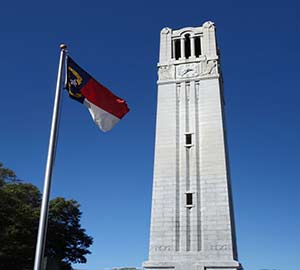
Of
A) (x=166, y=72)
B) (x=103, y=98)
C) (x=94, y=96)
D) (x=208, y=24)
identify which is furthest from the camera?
(x=208, y=24)

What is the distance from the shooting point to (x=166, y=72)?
38688 millimetres

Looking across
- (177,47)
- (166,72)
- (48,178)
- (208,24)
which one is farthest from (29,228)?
(48,178)

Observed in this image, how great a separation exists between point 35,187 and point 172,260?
2858 centimetres

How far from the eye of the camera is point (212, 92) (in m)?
36.1

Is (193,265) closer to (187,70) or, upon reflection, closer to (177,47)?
(187,70)

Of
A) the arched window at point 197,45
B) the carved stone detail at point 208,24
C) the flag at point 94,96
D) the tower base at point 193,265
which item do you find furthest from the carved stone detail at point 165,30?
the flag at point 94,96

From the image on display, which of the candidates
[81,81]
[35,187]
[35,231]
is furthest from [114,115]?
[35,187]

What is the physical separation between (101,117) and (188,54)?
26663 mm

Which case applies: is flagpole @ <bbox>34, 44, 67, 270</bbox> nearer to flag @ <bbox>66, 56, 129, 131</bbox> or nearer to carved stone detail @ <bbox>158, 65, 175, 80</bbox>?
flag @ <bbox>66, 56, 129, 131</bbox>

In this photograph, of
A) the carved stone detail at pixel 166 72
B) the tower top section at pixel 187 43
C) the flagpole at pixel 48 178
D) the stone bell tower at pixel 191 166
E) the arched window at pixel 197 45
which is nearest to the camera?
the flagpole at pixel 48 178

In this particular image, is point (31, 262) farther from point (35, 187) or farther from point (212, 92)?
point (212, 92)

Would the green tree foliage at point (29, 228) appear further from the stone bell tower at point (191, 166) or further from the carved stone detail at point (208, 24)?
the carved stone detail at point (208, 24)

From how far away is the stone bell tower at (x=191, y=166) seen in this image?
30234 mm

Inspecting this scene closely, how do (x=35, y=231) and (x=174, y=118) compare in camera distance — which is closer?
(x=174, y=118)
